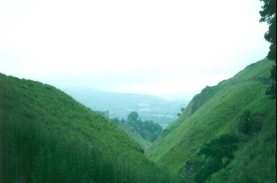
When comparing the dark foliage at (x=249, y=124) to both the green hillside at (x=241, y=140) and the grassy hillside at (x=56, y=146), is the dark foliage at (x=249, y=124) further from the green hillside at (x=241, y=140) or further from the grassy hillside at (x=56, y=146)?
the grassy hillside at (x=56, y=146)

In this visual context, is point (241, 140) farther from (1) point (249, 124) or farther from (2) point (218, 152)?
(2) point (218, 152)

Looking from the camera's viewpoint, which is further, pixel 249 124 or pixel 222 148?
pixel 249 124

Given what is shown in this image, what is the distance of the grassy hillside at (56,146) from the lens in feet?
85.6

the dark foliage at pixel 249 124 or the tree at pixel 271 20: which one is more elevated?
the tree at pixel 271 20

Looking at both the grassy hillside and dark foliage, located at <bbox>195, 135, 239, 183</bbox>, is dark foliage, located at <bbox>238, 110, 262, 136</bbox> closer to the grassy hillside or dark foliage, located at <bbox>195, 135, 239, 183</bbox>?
dark foliage, located at <bbox>195, 135, 239, 183</bbox>

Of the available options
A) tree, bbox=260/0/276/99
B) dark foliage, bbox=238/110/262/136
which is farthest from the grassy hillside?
tree, bbox=260/0/276/99

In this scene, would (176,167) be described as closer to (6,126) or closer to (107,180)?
(107,180)

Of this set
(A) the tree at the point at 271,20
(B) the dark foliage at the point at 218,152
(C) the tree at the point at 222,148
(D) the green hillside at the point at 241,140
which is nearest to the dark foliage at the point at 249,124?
(D) the green hillside at the point at 241,140

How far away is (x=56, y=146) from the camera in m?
28.8

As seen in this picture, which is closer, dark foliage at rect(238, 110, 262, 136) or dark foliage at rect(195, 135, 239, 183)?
dark foliage at rect(195, 135, 239, 183)

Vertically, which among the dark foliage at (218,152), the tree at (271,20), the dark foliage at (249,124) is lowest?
the dark foliage at (218,152)

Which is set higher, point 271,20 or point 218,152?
point 271,20

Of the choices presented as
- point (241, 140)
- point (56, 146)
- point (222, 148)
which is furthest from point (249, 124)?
point (56, 146)

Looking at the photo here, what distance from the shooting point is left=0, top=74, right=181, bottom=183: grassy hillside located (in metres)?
26.1
